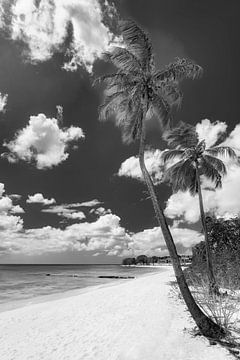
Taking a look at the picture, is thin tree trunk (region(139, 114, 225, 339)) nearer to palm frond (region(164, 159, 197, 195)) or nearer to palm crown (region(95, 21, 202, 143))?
palm crown (region(95, 21, 202, 143))

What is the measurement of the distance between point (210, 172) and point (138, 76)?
10735 mm

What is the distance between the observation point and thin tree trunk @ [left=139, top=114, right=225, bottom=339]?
8.02 metres

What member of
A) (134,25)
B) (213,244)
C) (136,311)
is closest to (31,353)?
(136,311)

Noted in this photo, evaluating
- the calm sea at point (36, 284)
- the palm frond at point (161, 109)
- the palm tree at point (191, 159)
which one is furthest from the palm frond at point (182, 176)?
the calm sea at point (36, 284)

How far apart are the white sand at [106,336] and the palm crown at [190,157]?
9.23 meters

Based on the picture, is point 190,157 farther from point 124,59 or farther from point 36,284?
point 36,284

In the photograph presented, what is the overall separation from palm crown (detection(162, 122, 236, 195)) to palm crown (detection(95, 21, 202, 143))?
19.8 ft

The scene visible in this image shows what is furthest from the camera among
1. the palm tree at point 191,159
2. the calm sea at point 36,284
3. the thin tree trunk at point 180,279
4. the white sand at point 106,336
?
the calm sea at point 36,284

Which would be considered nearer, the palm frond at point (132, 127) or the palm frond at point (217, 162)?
the palm frond at point (132, 127)

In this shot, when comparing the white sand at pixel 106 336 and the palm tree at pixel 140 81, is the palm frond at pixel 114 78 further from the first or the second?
the white sand at pixel 106 336

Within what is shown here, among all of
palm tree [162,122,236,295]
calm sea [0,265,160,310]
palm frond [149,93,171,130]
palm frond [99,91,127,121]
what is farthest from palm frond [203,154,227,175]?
calm sea [0,265,160,310]

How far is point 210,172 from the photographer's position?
1956 cm

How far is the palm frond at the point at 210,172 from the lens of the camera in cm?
1928

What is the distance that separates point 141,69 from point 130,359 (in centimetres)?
986
